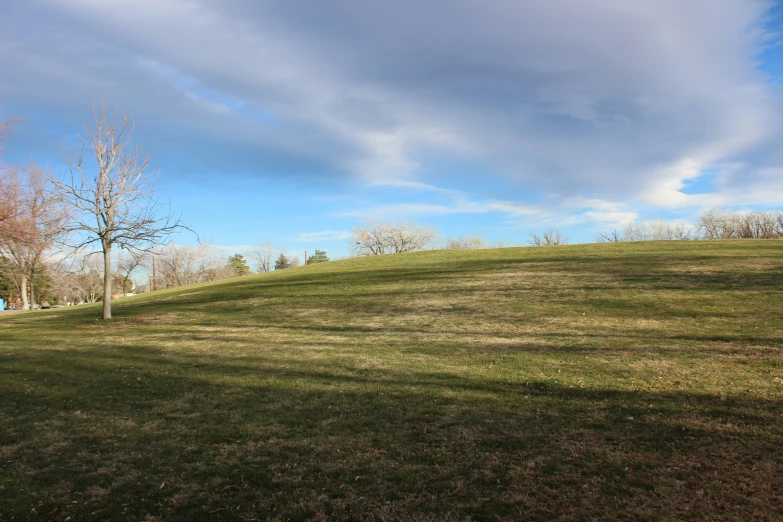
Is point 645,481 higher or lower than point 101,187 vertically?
lower

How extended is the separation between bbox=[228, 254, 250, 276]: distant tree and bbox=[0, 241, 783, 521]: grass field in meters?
86.0

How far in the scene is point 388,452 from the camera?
4.38 metres

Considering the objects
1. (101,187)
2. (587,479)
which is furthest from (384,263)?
(587,479)

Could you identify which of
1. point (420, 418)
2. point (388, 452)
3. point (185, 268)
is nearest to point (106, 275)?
point (420, 418)

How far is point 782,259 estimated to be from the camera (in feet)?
56.9

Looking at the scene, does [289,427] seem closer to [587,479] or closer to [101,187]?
[587,479]

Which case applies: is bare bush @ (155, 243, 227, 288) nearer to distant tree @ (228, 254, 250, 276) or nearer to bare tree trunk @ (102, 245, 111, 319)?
distant tree @ (228, 254, 250, 276)

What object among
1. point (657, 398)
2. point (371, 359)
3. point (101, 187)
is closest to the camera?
point (657, 398)

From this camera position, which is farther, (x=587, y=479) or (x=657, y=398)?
(x=657, y=398)

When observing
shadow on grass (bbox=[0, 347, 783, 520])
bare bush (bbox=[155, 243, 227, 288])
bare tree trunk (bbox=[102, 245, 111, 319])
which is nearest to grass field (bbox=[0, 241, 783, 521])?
shadow on grass (bbox=[0, 347, 783, 520])

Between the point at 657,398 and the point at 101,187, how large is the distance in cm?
1855

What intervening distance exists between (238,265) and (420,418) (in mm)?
97566

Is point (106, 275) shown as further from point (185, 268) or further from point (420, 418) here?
point (185, 268)

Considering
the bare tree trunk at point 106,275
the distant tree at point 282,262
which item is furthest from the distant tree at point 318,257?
the bare tree trunk at point 106,275
